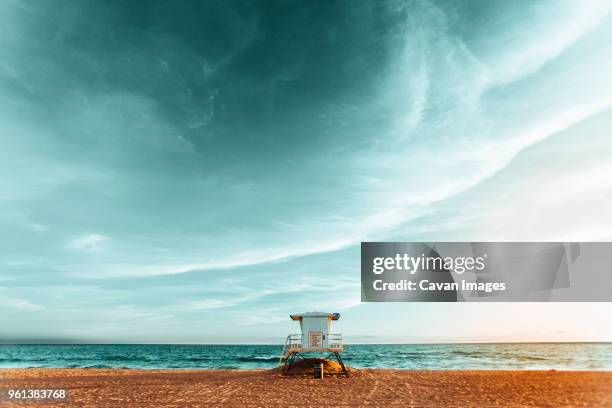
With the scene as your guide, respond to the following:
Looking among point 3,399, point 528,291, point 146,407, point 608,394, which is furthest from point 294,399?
point 528,291

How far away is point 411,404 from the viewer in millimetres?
17484

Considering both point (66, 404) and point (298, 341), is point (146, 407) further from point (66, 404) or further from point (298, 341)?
point (298, 341)

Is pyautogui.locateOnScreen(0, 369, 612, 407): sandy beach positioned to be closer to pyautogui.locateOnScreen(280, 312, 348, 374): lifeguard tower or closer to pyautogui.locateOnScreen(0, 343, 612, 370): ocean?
pyautogui.locateOnScreen(280, 312, 348, 374): lifeguard tower

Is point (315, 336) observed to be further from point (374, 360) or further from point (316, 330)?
point (374, 360)

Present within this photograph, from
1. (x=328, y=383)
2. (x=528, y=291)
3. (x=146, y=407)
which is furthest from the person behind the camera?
(x=528, y=291)

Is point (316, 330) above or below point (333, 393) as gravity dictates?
above

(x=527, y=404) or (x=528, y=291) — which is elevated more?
(x=528, y=291)

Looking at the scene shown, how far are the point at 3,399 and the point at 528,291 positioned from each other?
120ft

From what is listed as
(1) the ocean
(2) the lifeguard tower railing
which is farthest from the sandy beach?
(1) the ocean

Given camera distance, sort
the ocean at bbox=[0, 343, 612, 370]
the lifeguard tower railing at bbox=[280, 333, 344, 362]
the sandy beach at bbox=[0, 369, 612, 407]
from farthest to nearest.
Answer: the ocean at bbox=[0, 343, 612, 370] → the lifeguard tower railing at bbox=[280, 333, 344, 362] → the sandy beach at bbox=[0, 369, 612, 407]

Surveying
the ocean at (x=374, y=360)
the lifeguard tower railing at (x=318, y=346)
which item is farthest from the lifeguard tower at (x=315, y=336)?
the ocean at (x=374, y=360)

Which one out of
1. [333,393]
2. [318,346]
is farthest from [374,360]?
[333,393]

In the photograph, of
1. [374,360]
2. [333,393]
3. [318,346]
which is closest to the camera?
[333,393]

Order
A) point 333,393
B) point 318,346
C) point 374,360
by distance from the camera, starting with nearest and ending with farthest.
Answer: point 333,393, point 318,346, point 374,360
